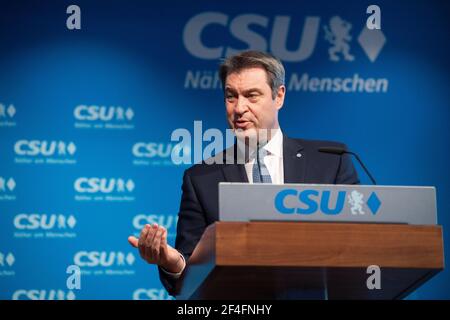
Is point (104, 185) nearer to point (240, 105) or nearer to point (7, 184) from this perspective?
point (7, 184)

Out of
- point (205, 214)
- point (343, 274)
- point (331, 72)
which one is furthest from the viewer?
point (331, 72)

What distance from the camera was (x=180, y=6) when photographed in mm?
5066

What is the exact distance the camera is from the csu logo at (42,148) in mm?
4797

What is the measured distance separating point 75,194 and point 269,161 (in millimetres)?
1941

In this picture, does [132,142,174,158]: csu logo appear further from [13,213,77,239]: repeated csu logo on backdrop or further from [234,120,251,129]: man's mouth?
[234,120,251,129]: man's mouth

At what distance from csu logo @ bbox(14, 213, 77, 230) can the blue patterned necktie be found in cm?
194

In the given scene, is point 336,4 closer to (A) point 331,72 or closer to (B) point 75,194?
(A) point 331,72

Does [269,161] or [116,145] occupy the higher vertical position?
[116,145]

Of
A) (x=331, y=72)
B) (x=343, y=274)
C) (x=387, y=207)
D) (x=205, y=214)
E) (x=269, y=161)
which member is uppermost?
(x=331, y=72)

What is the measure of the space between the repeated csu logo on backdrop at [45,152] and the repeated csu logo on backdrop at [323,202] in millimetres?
A: 2890

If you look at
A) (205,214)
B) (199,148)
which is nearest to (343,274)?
(205,214)

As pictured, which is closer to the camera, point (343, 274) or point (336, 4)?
point (343, 274)

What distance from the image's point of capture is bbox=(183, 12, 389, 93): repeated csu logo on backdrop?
498 centimetres

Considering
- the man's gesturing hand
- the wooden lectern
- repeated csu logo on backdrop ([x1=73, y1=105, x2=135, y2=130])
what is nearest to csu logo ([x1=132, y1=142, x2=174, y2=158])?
repeated csu logo on backdrop ([x1=73, y1=105, x2=135, y2=130])
